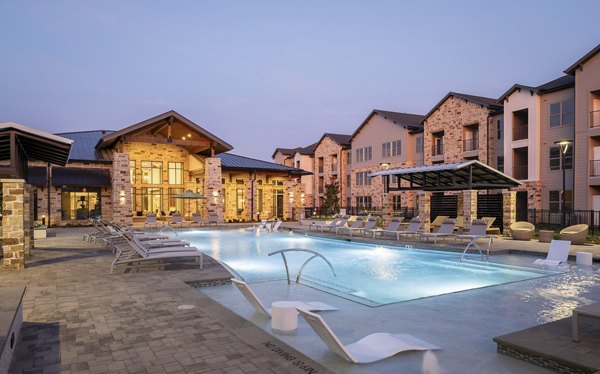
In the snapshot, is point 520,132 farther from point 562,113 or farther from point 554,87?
point 554,87

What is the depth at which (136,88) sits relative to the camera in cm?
18488

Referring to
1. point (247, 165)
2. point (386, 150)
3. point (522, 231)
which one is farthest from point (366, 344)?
point (386, 150)

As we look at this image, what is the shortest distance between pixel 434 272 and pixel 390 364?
687cm

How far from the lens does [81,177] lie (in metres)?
25.3

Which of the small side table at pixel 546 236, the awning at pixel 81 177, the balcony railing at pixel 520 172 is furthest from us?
the balcony railing at pixel 520 172

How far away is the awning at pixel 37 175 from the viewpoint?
2355 cm

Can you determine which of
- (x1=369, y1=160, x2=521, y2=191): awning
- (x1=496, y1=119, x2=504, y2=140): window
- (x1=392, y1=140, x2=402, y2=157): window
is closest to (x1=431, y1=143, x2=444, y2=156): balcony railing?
(x1=392, y1=140, x2=402, y2=157): window

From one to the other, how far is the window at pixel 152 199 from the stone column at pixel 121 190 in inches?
167

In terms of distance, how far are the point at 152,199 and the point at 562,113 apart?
85.2 ft

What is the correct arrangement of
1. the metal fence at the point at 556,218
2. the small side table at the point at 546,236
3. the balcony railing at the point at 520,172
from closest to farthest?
the small side table at the point at 546,236, the metal fence at the point at 556,218, the balcony railing at the point at 520,172

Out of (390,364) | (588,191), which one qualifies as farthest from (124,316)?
(588,191)

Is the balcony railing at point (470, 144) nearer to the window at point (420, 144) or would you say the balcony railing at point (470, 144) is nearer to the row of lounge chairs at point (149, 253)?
the window at point (420, 144)

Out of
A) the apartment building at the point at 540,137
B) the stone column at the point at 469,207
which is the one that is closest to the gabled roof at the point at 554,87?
the apartment building at the point at 540,137

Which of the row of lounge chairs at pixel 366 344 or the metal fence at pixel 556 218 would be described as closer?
the row of lounge chairs at pixel 366 344
